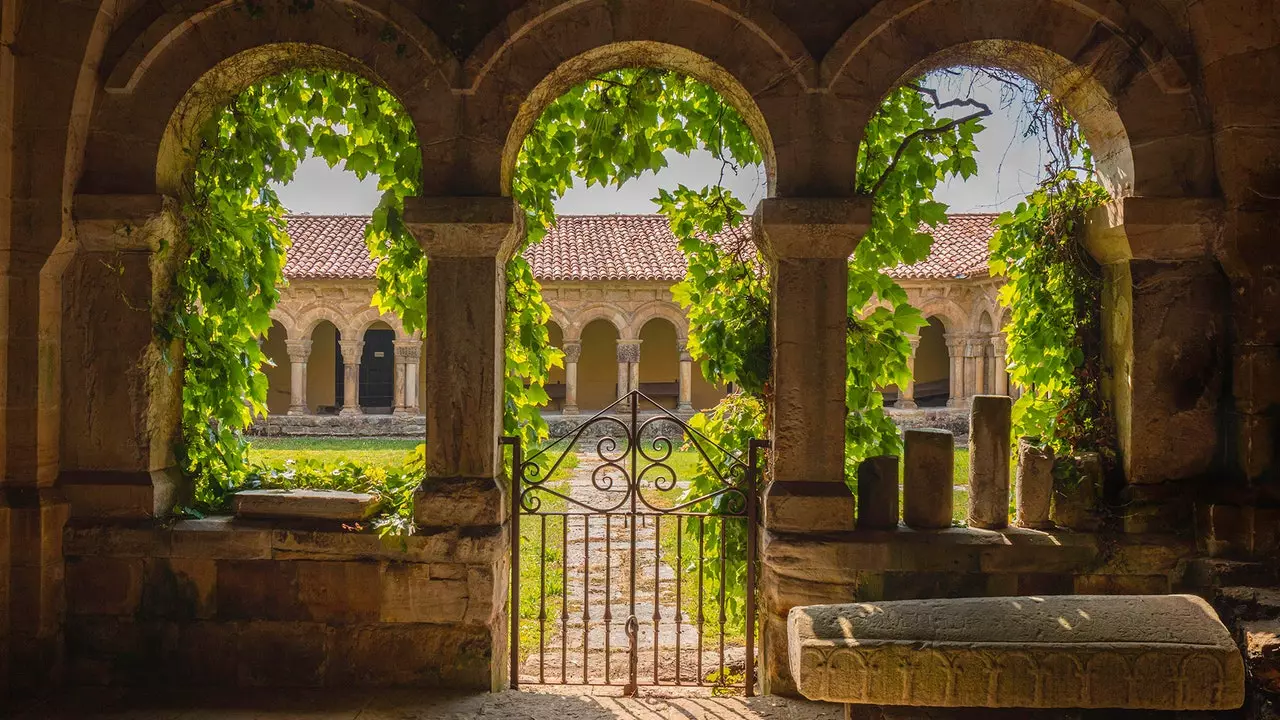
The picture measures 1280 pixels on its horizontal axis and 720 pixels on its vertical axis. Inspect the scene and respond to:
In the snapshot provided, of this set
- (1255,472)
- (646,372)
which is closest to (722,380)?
(1255,472)

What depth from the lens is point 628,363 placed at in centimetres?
1761

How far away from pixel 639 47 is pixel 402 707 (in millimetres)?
2951

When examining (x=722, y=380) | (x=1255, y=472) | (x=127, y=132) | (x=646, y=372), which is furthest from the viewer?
(x=646, y=372)

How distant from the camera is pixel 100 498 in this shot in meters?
3.64

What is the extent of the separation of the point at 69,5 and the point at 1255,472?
529 centimetres

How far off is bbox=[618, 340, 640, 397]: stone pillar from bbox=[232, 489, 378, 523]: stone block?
538 inches

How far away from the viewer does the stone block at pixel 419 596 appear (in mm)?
3537

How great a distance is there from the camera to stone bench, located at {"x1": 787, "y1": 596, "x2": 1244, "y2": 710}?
271 centimetres

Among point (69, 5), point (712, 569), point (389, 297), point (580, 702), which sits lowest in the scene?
point (580, 702)

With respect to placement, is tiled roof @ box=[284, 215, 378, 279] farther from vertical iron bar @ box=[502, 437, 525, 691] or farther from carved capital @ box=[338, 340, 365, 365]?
vertical iron bar @ box=[502, 437, 525, 691]

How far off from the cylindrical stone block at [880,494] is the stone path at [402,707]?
787 mm

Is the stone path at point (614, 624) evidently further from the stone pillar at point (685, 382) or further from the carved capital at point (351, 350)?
the carved capital at point (351, 350)

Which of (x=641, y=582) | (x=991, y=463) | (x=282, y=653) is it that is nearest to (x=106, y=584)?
(x=282, y=653)

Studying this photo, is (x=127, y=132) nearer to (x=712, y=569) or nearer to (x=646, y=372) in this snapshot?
(x=712, y=569)
